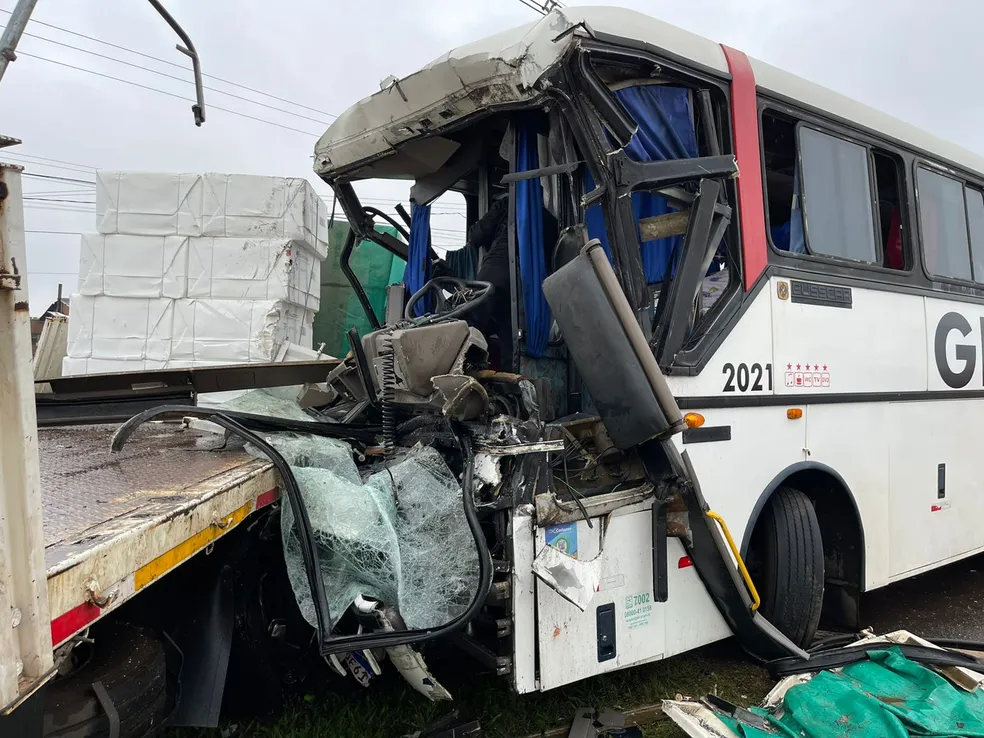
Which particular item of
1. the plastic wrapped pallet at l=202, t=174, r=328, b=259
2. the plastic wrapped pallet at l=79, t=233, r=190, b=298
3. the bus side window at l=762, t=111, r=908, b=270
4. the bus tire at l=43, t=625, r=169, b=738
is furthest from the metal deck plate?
the plastic wrapped pallet at l=202, t=174, r=328, b=259

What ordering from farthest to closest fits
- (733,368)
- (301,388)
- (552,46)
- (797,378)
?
1. (301,388)
2. (797,378)
3. (733,368)
4. (552,46)

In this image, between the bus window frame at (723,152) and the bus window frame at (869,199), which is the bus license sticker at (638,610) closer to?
the bus window frame at (723,152)

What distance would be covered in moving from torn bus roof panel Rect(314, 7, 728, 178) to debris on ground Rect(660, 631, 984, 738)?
248 centimetres

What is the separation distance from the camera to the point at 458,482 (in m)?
2.48

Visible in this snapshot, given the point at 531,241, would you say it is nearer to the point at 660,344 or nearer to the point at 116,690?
the point at 660,344

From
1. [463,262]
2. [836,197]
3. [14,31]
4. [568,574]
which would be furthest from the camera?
[463,262]

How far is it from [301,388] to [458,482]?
1.86 meters

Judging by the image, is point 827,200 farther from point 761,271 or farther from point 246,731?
point 246,731

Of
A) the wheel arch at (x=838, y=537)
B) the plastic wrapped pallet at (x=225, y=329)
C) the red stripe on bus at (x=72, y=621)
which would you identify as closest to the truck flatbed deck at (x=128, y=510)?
the red stripe on bus at (x=72, y=621)

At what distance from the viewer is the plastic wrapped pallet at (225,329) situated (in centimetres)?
646

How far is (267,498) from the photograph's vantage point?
216 cm

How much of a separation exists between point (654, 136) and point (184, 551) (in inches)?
92.8

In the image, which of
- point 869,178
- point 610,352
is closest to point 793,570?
point 610,352

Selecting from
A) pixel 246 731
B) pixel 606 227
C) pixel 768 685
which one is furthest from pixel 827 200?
pixel 246 731
